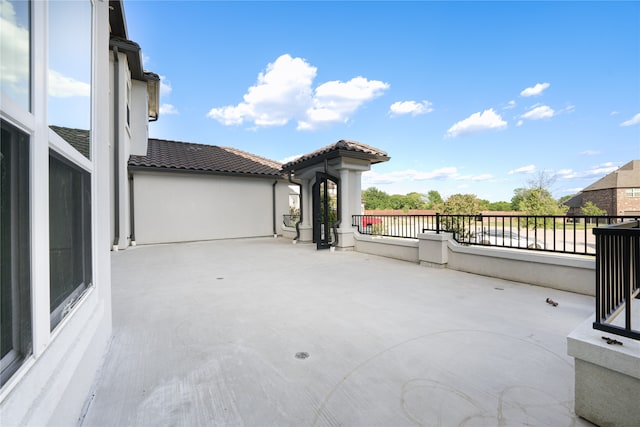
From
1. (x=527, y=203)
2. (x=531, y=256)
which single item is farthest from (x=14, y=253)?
(x=527, y=203)

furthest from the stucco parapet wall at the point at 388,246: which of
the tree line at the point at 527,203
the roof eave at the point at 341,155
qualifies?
the tree line at the point at 527,203

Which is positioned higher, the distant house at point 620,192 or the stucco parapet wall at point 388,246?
the distant house at point 620,192

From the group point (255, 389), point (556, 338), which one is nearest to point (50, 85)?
point (255, 389)

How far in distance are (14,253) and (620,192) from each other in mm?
39816

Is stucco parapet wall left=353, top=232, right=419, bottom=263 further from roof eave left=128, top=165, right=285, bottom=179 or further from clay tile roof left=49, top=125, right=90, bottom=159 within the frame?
clay tile roof left=49, top=125, right=90, bottom=159

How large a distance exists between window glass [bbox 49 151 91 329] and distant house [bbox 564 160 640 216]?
33.9 meters

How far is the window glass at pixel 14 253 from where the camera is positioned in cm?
101

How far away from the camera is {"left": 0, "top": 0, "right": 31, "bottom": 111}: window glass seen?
0.97 m

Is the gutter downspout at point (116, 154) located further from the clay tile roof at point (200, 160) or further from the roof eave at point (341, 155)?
the roof eave at point (341, 155)

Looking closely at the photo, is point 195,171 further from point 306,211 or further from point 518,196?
point 518,196

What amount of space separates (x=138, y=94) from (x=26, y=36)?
11.9m

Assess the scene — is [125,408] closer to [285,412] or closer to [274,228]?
[285,412]

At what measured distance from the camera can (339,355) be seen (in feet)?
7.63

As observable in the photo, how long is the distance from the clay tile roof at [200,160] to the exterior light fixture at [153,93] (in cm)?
186
